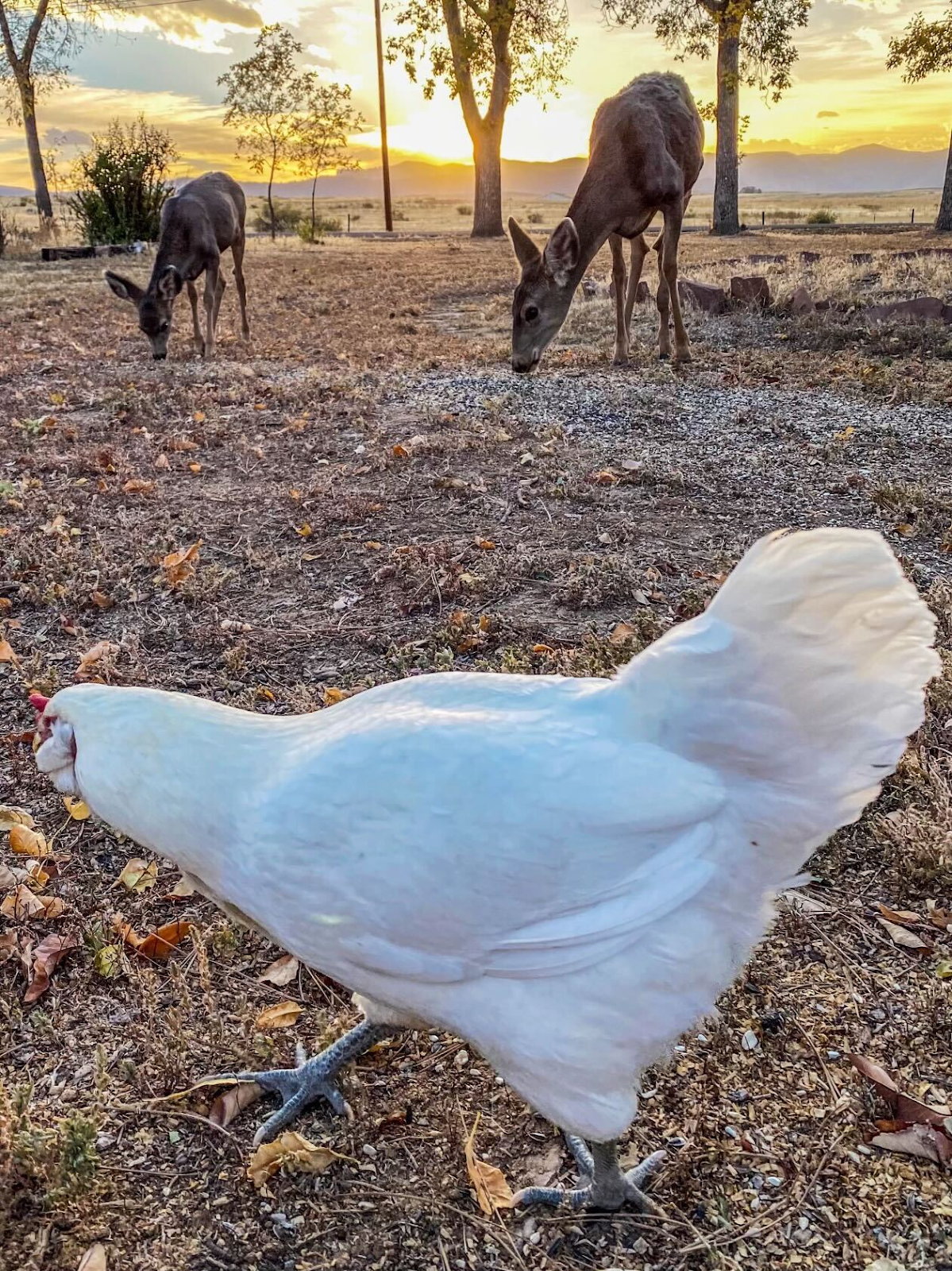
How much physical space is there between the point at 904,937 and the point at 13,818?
278 centimetres

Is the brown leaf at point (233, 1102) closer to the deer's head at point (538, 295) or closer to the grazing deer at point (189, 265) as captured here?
the deer's head at point (538, 295)

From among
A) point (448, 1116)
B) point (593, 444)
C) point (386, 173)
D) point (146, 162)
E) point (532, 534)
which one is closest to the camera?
Answer: point (448, 1116)

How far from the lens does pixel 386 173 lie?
33.1 meters

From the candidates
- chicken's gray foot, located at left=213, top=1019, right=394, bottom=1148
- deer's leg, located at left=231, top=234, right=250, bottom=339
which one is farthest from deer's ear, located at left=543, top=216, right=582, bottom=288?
chicken's gray foot, located at left=213, top=1019, right=394, bottom=1148

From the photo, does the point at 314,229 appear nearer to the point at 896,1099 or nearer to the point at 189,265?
the point at 189,265

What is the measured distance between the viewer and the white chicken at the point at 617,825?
1.69 m

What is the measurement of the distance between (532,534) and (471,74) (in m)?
28.5

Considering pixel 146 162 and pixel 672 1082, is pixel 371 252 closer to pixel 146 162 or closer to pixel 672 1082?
pixel 146 162

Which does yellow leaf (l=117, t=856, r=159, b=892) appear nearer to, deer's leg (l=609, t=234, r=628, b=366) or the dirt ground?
the dirt ground

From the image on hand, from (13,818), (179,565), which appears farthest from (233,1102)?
(179,565)

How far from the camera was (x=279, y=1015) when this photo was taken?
245cm

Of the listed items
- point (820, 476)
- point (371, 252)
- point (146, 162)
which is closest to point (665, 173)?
point (820, 476)

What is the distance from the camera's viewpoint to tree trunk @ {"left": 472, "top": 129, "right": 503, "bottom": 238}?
28.6m

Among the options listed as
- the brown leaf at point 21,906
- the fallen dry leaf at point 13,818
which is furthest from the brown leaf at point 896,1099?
the fallen dry leaf at point 13,818
